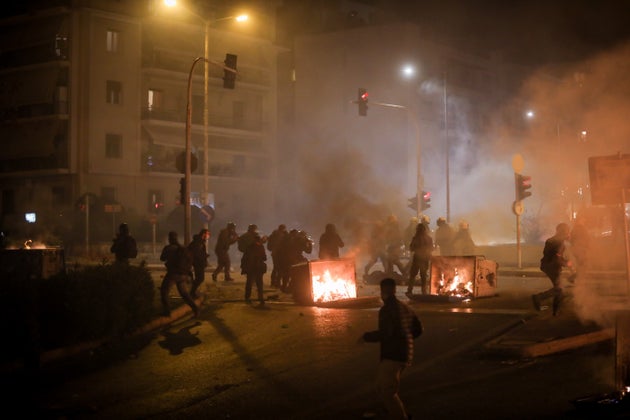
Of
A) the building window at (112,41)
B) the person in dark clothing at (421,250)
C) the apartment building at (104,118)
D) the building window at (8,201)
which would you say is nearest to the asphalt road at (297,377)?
the person in dark clothing at (421,250)

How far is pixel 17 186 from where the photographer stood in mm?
46875

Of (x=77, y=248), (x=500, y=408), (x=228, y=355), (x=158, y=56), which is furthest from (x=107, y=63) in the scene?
(x=500, y=408)

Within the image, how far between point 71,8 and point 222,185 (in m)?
14.0

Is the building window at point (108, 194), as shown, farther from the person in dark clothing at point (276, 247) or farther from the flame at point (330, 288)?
the flame at point (330, 288)

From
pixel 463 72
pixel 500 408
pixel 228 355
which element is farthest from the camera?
pixel 463 72

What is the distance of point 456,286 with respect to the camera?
15844mm

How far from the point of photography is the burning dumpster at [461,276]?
15.7m

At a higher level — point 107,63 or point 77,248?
point 107,63

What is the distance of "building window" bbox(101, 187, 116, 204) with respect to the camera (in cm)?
4432

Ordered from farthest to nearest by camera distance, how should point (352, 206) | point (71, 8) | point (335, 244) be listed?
point (352, 206), point (71, 8), point (335, 244)

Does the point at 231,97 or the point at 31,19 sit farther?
the point at 231,97

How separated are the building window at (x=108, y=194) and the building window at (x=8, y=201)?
6.49m

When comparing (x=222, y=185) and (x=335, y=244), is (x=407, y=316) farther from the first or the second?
(x=222, y=185)

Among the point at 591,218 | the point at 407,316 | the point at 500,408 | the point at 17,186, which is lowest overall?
the point at 500,408
